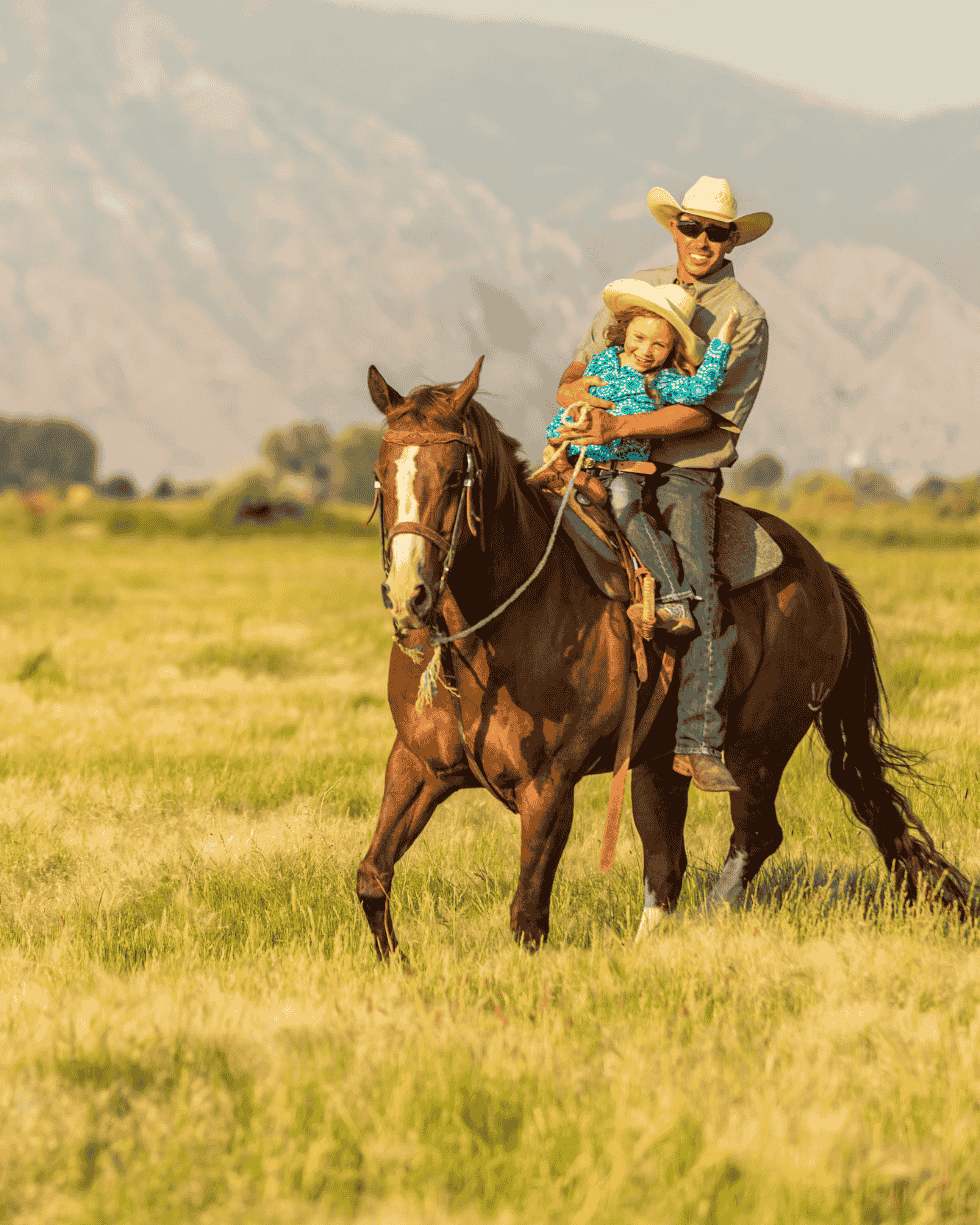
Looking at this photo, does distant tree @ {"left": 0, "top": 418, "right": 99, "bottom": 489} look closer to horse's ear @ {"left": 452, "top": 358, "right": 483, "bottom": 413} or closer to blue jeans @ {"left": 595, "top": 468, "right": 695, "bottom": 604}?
blue jeans @ {"left": 595, "top": 468, "right": 695, "bottom": 604}

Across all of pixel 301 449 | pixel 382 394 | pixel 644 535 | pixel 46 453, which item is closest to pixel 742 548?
pixel 644 535

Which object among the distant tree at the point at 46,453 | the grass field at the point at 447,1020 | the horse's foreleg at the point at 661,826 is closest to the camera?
the grass field at the point at 447,1020

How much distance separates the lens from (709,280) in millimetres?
5367

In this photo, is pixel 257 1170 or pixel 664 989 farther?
pixel 664 989

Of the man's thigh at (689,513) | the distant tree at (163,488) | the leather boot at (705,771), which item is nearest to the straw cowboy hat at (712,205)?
the man's thigh at (689,513)

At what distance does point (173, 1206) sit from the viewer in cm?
285

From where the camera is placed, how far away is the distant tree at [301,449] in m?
115

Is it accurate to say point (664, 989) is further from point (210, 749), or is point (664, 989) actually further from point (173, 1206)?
point (210, 749)

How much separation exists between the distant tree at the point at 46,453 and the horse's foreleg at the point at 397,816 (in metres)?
129

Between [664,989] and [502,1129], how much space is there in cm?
129

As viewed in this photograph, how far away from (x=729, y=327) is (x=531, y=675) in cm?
189

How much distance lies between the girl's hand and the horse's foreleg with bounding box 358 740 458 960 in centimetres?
232

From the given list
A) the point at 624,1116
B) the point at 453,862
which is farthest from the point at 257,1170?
the point at 453,862

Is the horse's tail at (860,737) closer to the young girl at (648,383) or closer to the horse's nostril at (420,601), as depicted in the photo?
the young girl at (648,383)
